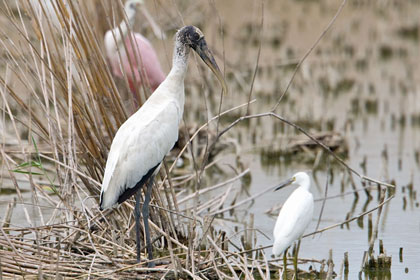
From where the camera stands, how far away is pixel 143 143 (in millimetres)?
4848

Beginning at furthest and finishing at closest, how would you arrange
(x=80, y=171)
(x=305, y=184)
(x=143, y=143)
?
(x=305, y=184), (x=80, y=171), (x=143, y=143)

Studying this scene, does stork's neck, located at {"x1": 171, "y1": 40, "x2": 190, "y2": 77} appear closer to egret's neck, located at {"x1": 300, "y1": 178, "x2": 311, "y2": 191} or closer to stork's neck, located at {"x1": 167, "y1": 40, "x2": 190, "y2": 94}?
stork's neck, located at {"x1": 167, "y1": 40, "x2": 190, "y2": 94}

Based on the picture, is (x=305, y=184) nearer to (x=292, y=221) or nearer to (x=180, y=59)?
(x=292, y=221)

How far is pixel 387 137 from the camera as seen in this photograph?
9766 millimetres

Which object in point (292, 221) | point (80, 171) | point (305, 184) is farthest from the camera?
point (305, 184)

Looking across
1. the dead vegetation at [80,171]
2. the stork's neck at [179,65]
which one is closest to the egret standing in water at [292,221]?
the dead vegetation at [80,171]

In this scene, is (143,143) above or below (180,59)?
below

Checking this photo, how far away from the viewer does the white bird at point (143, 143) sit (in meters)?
4.81

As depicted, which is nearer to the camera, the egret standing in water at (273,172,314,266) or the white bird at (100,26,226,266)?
the white bird at (100,26,226,266)

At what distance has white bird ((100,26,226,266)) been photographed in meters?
4.81

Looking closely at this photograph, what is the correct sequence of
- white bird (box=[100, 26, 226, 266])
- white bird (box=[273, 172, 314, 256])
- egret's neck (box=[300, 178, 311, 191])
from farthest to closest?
egret's neck (box=[300, 178, 311, 191]), white bird (box=[273, 172, 314, 256]), white bird (box=[100, 26, 226, 266])

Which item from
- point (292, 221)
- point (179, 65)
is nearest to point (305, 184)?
point (292, 221)

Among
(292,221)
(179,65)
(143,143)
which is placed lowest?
(292,221)

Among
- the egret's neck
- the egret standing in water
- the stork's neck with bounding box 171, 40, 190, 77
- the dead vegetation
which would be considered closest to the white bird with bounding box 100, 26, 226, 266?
the stork's neck with bounding box 171, 40, 190, 77
